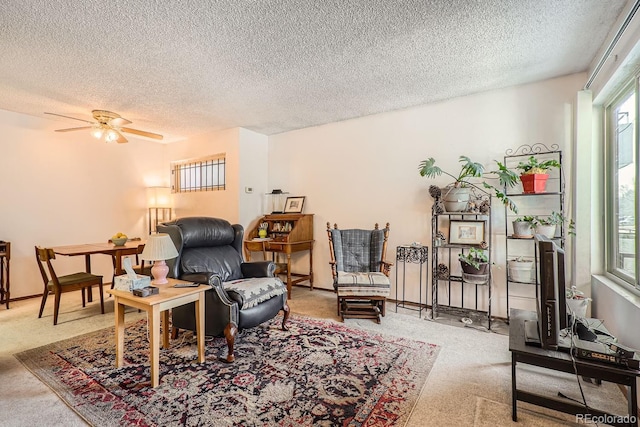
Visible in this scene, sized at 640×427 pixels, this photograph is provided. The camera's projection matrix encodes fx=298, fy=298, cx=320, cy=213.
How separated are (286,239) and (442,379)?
2678mm

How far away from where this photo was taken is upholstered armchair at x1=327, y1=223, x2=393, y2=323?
3152 mm

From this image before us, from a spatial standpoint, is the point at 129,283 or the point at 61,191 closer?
the point at 129,283

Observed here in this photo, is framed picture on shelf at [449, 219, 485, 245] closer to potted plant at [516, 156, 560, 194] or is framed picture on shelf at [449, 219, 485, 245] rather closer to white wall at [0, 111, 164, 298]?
→ potted plant at [516, 156, 560, 194]

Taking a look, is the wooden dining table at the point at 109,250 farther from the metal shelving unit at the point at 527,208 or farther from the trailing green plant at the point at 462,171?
the metal shelving unit at the point at 527,208

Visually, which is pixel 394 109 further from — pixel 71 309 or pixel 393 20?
pixel 71 309

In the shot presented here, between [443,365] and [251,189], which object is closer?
[443,365]

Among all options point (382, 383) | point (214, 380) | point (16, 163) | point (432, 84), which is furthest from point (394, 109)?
point (16, 163)

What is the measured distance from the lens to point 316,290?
14.8 feet

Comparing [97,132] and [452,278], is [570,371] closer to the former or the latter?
[452,278]

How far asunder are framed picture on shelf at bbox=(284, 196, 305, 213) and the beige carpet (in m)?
1.80

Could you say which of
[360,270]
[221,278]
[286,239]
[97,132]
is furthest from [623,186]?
[97,132]

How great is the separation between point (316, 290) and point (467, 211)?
7.97 ft

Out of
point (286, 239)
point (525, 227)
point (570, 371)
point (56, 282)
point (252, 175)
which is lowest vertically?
point (570, 371)

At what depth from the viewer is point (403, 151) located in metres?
3.86
